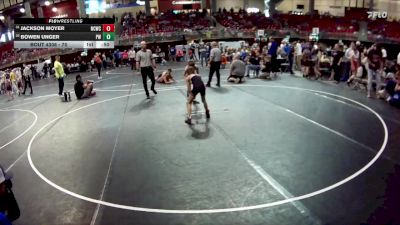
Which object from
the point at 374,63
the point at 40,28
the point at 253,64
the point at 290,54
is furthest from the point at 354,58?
the point at 40,28

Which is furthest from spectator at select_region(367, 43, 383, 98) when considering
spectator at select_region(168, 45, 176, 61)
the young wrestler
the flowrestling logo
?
the flowrestling logo

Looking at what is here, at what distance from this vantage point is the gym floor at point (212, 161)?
6.08 metres

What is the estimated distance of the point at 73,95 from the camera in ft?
56.0

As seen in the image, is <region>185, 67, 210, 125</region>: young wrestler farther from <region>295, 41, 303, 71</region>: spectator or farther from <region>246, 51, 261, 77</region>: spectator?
<region>295, 41, 303, 71</region>: spectator

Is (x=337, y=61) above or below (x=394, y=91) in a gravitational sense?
above

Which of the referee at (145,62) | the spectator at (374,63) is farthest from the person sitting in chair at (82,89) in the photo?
the spectator at (374,63)

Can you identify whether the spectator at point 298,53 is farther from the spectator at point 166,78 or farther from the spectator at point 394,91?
the spectator at point 394,91

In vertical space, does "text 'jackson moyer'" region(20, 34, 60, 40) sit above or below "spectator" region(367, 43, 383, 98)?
above
